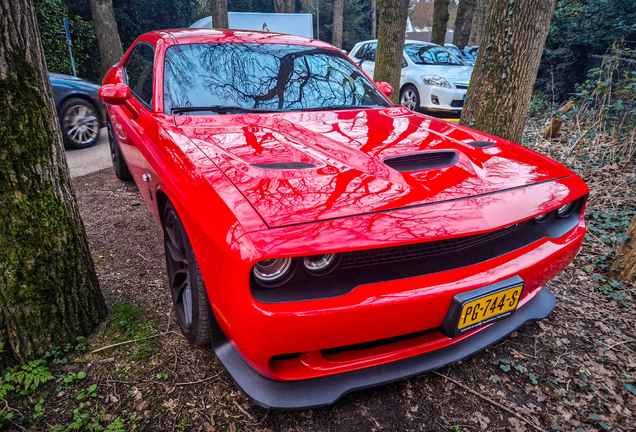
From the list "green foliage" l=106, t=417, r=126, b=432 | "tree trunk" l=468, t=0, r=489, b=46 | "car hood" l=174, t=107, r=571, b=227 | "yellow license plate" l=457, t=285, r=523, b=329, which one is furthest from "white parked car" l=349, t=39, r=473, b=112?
"tree trunk" l=468, t=0, r=489, b=46

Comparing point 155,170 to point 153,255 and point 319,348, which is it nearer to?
point 153,255

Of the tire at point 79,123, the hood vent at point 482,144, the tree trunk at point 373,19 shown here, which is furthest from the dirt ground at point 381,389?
the tree trunk at point 373,19

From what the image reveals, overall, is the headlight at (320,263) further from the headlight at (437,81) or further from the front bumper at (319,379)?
the headlight at (437,81)

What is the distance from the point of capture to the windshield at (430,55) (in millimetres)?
9116

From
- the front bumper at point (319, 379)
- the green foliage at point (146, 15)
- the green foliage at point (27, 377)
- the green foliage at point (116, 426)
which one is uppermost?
the green foliage at point (146, 15)

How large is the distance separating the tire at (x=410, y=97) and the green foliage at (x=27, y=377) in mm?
7955

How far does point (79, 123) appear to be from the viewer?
591cm

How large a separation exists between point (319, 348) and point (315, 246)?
395 mm

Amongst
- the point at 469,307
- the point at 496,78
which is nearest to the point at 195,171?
the point at 469,307

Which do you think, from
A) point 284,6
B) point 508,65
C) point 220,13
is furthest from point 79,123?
point 284,6

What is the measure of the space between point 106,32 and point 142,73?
27.8ft

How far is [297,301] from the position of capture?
1406 mm

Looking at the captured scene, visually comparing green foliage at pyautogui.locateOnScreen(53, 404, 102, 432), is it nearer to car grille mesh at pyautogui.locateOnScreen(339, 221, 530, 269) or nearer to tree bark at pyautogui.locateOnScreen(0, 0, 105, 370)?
tree bark at pyautogui.locateOnScreen(0, 0, 105, 370)

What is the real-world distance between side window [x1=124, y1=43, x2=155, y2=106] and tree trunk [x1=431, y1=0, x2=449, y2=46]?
46.1 ft
